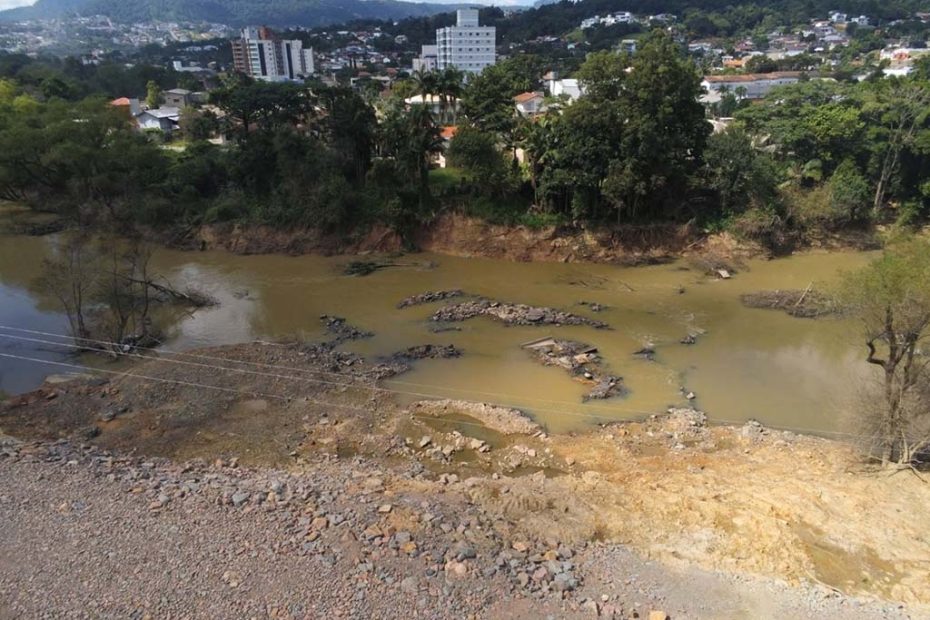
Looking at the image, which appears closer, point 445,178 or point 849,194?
point 849,194

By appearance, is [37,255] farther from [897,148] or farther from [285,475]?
[897,148]

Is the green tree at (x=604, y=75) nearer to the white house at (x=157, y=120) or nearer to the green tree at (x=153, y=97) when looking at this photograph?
the white house at (x=157, y=120)

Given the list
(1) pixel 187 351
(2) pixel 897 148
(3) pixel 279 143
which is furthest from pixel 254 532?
(2) pixel 897 148

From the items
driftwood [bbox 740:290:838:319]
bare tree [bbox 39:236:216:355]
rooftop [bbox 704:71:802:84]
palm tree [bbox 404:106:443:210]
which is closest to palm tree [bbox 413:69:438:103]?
palm tree [bbox 404:106:443:210]

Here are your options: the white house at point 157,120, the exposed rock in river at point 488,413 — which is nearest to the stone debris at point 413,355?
the exposed rock in river at point 488,413

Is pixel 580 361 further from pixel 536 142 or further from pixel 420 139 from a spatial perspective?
pixel 420 139

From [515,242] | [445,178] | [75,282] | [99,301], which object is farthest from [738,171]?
[75,282]

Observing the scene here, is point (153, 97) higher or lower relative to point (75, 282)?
higher
